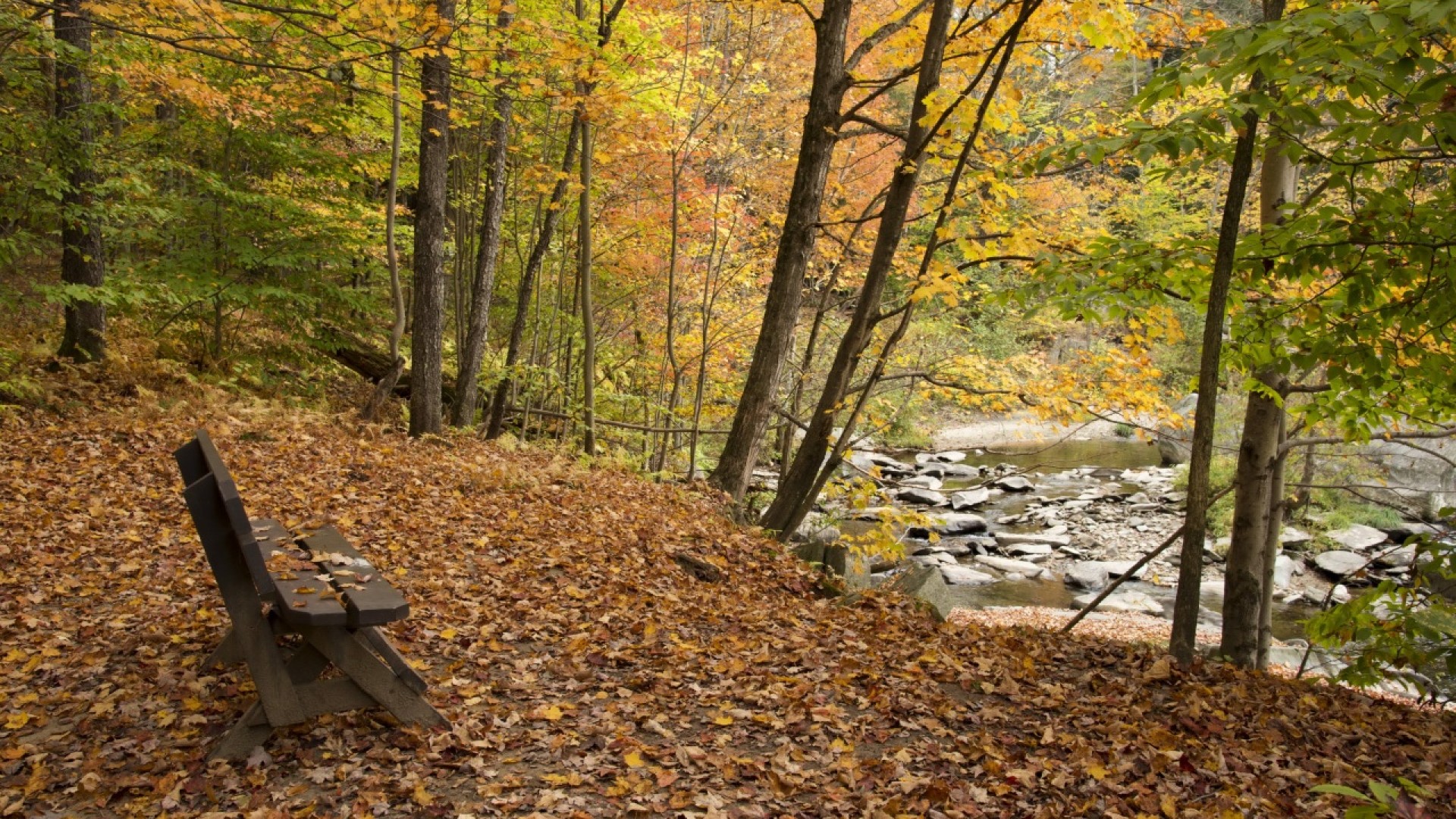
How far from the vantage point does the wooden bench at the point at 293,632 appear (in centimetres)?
356

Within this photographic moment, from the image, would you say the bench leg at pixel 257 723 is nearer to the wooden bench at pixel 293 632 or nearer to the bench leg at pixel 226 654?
the wooden bench at pixel 293 632

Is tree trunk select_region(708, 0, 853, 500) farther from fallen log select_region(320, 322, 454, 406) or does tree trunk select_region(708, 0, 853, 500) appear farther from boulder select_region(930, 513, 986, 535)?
boulder select_region(930, 513, 986, 535)

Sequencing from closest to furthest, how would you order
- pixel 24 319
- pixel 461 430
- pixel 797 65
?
pixel 461 430 < pixel 24 319 < pixel 797 65

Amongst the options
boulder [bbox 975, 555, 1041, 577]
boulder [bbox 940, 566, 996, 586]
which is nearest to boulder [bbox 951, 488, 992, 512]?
boulder [bbox 975, 555, 1041, 577]

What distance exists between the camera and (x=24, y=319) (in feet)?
40.9

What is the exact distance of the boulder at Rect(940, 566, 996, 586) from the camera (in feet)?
49.1

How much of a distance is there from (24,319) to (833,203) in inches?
499

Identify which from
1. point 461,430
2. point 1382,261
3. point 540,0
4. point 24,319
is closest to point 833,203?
point 540,0

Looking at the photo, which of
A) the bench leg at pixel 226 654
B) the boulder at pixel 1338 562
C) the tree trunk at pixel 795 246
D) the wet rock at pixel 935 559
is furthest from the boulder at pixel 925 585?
the boulder at pixel 1338 562

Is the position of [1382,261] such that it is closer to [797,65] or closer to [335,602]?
[335,602]

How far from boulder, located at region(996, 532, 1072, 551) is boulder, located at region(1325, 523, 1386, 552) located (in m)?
4.68

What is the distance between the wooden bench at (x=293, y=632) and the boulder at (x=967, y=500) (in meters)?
17.2

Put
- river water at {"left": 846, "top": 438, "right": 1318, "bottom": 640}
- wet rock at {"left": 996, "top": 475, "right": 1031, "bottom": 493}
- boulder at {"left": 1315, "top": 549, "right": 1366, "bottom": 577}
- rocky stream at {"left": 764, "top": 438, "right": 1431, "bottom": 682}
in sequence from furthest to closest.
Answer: wet rock at {"left": 996, "top": 475, "right": 1031, "bottom": 493} → boulder at {"left": 1315, "top": 549, "right": 1366, "bottom": 577} → river water at {"left": 846, "top": 438, "right": 1318, "bottom": 640} → rocky stream at {"left": 764, "top": 438, "right": 1431, "bottom": 682}

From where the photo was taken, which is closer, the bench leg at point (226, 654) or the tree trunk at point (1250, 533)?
the bench leg at point (226, 654)
